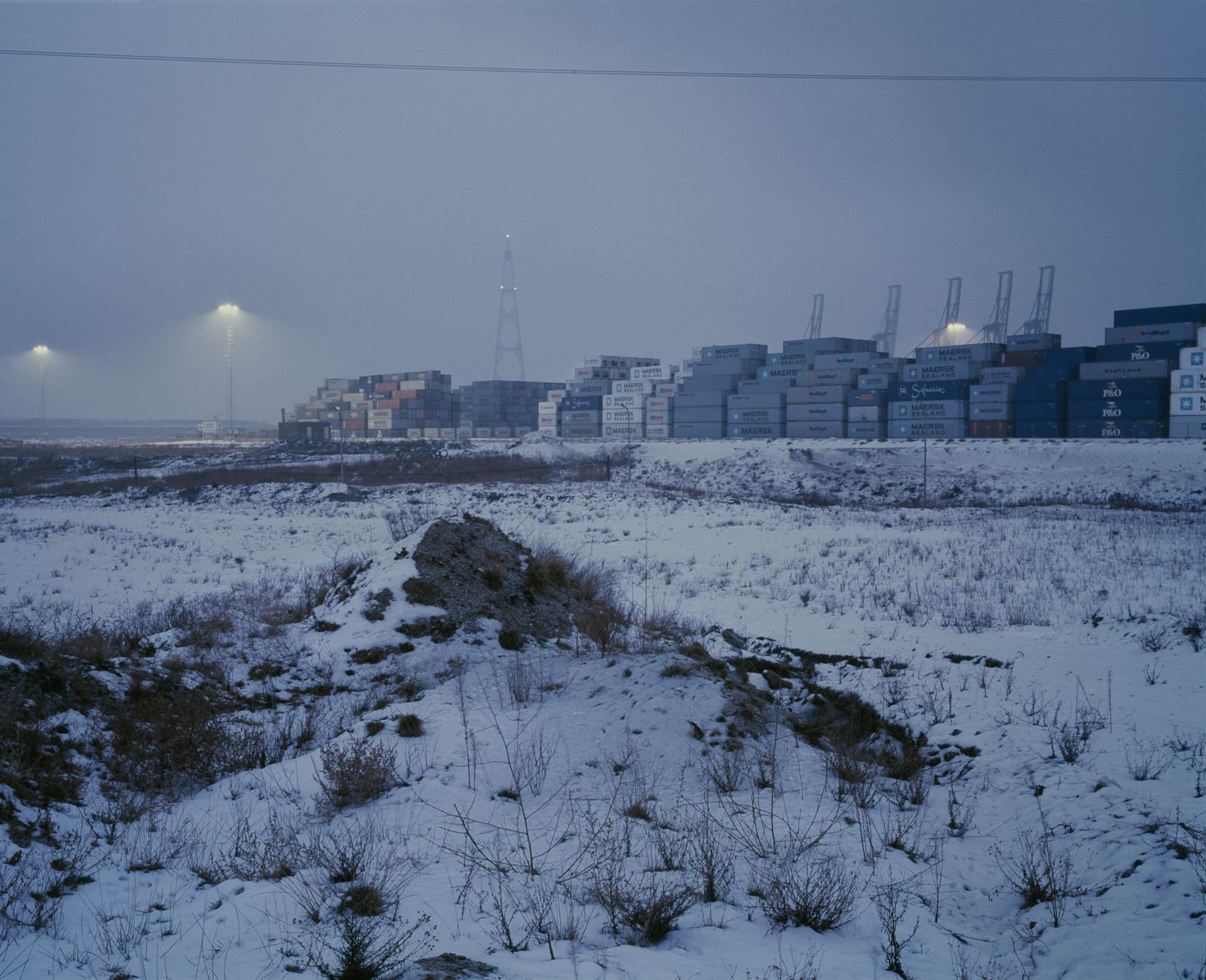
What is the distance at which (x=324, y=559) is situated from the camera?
16.1 metres

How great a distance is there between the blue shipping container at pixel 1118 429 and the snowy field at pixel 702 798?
37.6 meters

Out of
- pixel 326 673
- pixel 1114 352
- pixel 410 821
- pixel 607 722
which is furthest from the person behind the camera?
pixel 1114 352

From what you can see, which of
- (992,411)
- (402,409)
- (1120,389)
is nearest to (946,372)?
(992,411)

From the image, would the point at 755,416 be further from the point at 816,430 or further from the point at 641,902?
the point at 641,902

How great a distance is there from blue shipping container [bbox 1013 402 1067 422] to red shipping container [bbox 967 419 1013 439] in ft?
3.03

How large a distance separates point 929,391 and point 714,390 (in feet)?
59.0

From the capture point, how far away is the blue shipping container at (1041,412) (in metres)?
46.0

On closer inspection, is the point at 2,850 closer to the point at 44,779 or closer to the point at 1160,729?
the point at 44,779

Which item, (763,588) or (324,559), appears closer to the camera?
(763,588)

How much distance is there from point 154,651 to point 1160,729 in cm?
943

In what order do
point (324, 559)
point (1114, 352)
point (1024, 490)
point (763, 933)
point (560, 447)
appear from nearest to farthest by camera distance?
point (763, 933) → point (324, 559) → point (1024, 490) → point (1114, 352) → point (560, 447)

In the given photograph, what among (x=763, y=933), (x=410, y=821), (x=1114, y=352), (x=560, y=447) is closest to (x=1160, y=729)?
(x=763, y=933)

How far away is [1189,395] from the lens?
41.6m

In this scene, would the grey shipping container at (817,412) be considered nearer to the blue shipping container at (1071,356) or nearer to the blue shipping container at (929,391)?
the blue shipping container at (929,391)
